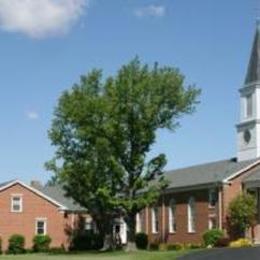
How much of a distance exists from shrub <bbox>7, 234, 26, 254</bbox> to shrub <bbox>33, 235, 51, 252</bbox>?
4.01 ft

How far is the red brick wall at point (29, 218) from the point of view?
2963 inches

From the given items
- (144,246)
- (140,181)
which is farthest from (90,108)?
(144,246)

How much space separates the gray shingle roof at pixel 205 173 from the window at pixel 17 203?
14.3 meters

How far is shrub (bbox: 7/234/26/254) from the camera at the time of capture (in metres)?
73.0

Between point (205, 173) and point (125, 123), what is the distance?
13715 mm

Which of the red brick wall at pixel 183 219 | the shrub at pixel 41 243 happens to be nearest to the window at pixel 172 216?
the red brick wall at pixel 183 219

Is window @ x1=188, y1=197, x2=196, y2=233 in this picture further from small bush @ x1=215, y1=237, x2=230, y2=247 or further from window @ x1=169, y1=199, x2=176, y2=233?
small bush @ x1=215, y1=237, x2=230, y2=247

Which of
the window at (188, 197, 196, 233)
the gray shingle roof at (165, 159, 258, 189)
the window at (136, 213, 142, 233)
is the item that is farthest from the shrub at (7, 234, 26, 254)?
the window at (188, 197, 196, 233)

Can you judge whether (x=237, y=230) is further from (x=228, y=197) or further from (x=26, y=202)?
(x=26, y=202)

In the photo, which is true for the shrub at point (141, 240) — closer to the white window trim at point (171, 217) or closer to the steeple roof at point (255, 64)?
the white window trim at point (171, 217)

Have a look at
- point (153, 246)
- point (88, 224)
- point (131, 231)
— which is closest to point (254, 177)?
point (131, 231)

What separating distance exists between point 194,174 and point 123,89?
17267 mm

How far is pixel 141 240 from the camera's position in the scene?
247 feet

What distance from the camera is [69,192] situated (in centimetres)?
6700
